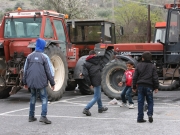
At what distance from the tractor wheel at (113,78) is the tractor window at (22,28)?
2597 millimetres

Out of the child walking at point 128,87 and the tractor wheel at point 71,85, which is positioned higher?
the child walking at point 128,87

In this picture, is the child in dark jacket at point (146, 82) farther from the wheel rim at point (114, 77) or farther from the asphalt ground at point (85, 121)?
the wheel rim at point (114, 77)

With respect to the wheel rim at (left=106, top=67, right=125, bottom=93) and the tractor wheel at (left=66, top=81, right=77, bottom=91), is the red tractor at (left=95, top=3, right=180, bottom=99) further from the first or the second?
the tractor wheel at (left=66, top=81, right=77, bottom=91)

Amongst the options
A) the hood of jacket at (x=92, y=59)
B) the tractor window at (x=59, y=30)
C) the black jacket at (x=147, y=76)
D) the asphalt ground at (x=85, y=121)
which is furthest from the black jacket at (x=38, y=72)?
the tractor window at (x=59, y=30)

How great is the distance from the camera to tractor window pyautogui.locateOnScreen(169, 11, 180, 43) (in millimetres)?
12781

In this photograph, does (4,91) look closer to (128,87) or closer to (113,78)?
(113,78)

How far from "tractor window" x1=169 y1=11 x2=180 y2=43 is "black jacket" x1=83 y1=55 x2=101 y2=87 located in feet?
12.1

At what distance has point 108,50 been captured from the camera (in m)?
16.4

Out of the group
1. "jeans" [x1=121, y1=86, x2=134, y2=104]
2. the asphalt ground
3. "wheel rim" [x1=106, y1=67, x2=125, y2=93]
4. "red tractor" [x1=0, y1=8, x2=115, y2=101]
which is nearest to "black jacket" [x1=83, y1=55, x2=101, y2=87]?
the asphalt ground

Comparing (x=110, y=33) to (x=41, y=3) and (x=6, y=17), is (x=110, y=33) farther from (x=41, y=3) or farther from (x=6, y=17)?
(x=41, y=3)

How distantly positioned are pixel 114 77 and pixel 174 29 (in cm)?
246

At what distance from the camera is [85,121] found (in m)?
9.37

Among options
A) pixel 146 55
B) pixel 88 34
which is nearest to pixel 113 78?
pixel 88 34

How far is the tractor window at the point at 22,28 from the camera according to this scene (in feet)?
43.4
